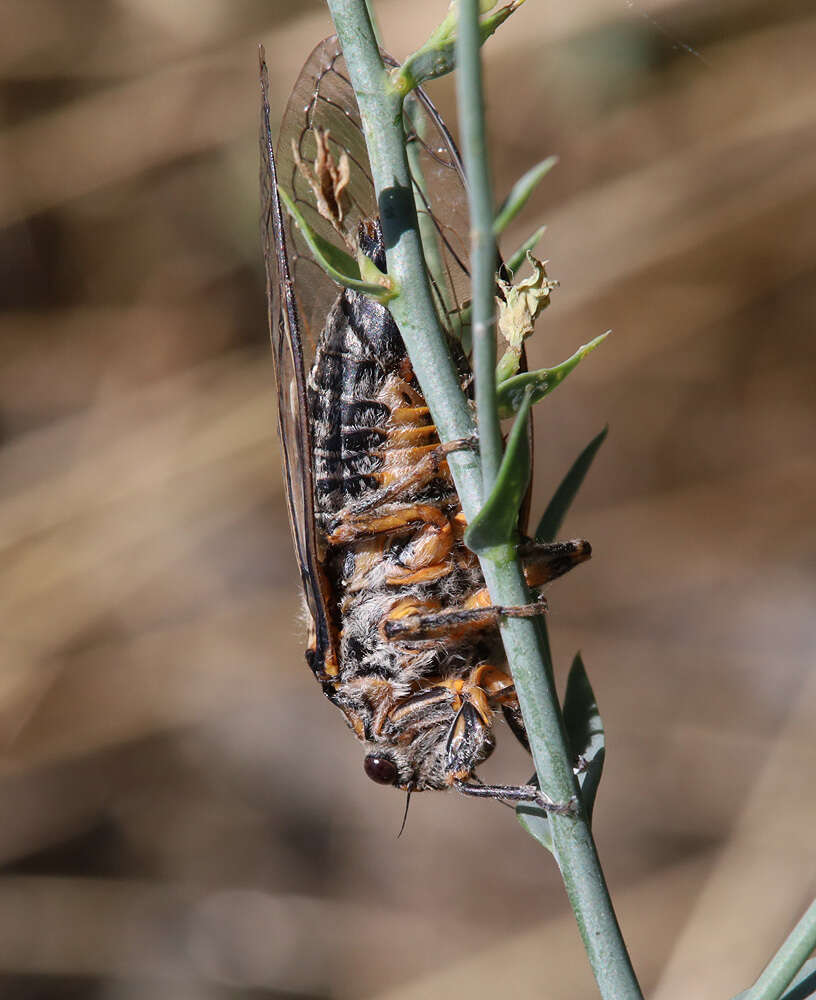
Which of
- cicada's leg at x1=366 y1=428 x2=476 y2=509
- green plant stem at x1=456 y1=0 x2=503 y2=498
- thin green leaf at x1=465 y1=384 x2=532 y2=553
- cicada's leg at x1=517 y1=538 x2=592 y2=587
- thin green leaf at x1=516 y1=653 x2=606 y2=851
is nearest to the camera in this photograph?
green plant stem at x1=456 y1=0 x2=503 y2=498

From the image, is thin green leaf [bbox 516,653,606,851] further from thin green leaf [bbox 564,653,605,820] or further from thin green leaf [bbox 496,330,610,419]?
thin green leaf [bbox 496,330,610,419]

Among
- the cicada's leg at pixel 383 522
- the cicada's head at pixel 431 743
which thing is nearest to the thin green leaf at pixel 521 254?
the cicada's leg at pixel 383 522

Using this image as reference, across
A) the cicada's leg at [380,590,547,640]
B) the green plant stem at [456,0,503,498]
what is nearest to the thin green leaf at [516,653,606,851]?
the cicada's leg at [380,590,547,640]

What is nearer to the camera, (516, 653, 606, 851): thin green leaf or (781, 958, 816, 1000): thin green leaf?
(781, 958, 816, 1000): thin green leaf

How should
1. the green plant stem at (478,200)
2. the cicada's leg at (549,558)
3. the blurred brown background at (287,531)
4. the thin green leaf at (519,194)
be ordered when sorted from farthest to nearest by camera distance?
the blurred brown background at (287,531), the cicada's leg at (549,558), the thin green leaf at (519,194), the green plant stem at (478,200)

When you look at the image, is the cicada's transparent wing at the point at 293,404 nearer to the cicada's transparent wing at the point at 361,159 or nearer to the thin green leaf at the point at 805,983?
the cicada's transparent wing at the point at 361,159

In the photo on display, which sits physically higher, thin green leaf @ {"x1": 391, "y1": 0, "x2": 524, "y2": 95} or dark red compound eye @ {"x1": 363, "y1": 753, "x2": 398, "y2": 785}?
thin green leaf @ {"x1": 391, "y1": 0, "x2": 524, "y2": 95}

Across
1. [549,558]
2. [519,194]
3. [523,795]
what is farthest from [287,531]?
[519,194]

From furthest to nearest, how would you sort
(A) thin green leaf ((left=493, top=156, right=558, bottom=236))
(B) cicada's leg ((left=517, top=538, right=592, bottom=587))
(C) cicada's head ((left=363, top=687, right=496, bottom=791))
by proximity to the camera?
(C) cicada's head ((left=363, top=687, right=496, bottom=791)) < (B) cicada's leg ((left=517, top=538, right=592, bottom=587)) < (A) thin green leaf ((left=493, top=156, right=558, bottom=236))
